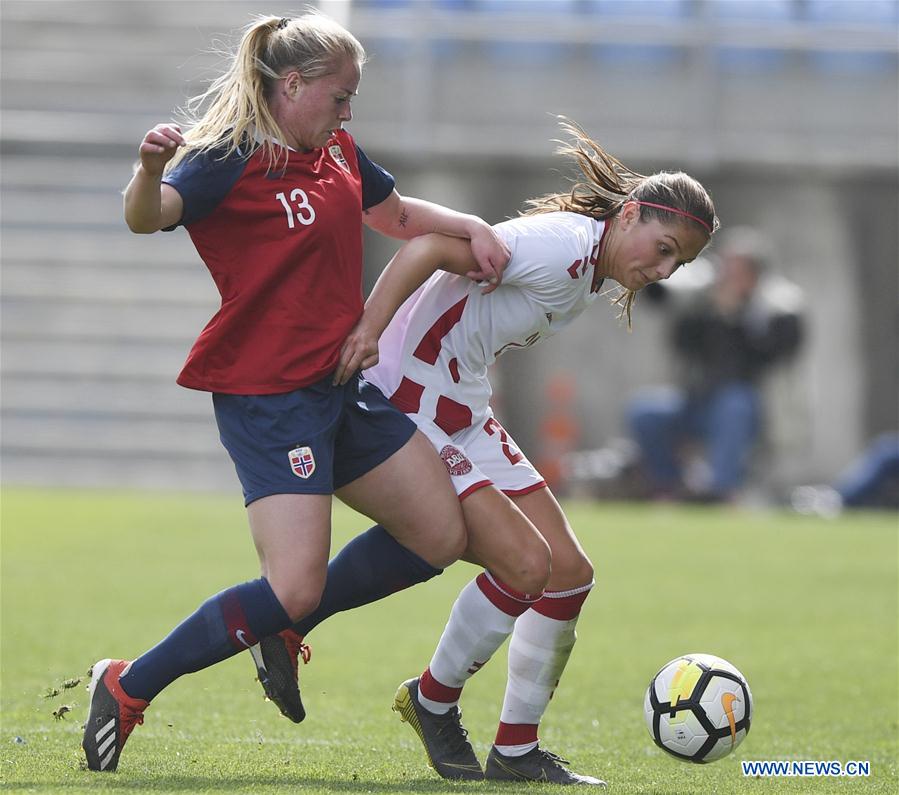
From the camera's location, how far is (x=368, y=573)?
4711mm

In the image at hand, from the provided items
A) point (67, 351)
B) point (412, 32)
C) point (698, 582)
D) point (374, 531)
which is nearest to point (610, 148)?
point (412, 32)

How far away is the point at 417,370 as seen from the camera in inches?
186

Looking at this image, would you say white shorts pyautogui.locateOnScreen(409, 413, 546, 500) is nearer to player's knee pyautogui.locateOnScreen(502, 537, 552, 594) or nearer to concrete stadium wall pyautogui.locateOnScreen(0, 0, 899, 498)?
player's knee pyautogui.locateOnScreen(502, 537, 552, 594)

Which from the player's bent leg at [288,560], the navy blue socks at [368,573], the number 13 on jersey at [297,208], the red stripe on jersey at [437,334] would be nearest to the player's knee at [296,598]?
the player's bent leg at [288,560]

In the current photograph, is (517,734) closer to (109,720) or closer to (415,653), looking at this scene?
(109,720)

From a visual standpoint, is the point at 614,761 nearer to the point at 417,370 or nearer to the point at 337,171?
the point at 417,370

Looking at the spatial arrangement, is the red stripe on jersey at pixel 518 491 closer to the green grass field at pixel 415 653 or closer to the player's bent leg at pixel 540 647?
the player's bent leg at pixel 540 647

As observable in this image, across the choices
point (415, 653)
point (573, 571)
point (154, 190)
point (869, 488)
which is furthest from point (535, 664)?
point (869, 488)

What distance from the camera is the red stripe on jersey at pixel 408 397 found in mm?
4688

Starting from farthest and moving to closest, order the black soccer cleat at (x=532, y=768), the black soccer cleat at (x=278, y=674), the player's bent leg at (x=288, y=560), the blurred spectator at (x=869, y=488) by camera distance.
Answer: the blurred spectator at (x=869, y=488) < the black soccer cleat at (x=532, y=768) < the black soccer cleat at (x=278, y=674) < the player's bent leg at (x=288, y=560)

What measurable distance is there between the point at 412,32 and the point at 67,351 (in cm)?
520

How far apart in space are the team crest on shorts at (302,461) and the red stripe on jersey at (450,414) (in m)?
0.52

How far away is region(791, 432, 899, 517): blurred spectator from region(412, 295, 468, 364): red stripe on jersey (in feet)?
36.5
